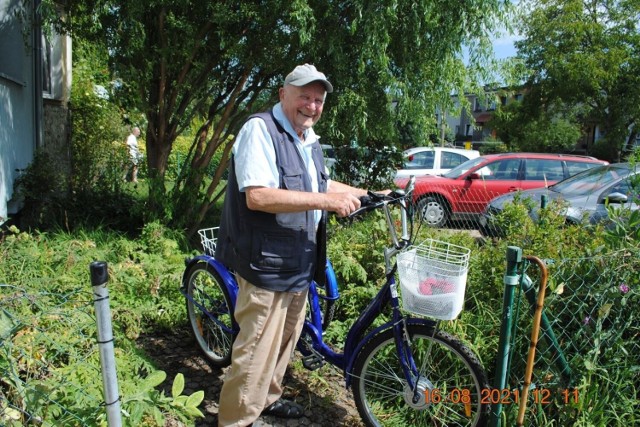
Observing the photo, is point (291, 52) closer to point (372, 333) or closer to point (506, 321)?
point (372, 333)

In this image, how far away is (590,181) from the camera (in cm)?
744

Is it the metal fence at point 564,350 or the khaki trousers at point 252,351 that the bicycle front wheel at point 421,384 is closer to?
the metal fence at point 564,350

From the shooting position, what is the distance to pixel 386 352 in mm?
2906

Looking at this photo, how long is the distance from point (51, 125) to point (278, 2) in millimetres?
5057

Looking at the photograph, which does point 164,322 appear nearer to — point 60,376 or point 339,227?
point 60,376

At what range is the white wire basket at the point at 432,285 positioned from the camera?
2.34m

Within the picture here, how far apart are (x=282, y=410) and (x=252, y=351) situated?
26.1 inches

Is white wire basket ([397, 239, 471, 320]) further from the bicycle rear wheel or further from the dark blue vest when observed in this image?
the bicycle rear wheel

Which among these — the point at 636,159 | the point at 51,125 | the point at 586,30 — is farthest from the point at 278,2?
the point at 586,30

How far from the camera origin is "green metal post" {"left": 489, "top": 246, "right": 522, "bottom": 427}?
244cm

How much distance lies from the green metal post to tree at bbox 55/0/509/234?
128 inches

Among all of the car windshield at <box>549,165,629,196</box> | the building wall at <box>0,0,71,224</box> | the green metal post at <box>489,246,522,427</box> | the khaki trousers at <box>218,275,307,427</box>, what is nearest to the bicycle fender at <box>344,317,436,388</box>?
the green metal post at <box>489,246,522,427</box>

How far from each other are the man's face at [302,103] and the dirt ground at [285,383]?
1.75 metres

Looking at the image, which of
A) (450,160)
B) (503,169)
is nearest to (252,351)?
(503,169)
